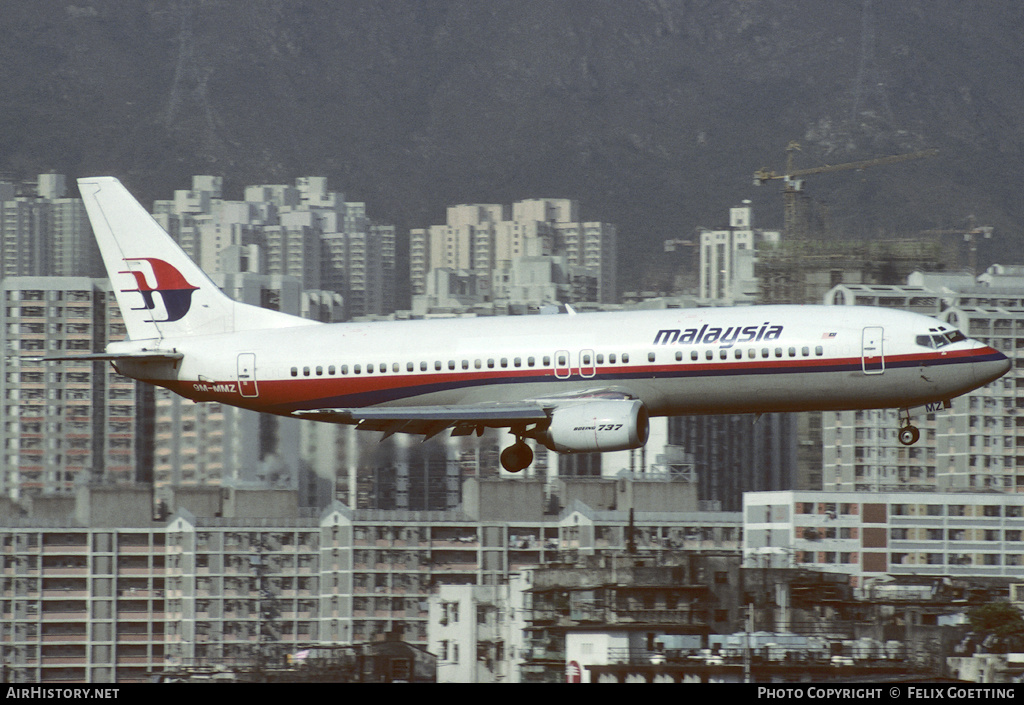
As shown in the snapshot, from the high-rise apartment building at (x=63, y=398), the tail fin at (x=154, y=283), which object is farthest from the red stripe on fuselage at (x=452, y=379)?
the high-rise apartment building at (x=63, y=398)

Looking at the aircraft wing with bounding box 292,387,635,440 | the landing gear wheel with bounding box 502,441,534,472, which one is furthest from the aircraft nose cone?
the landing gear wheel with bounding box 502,441,534,472

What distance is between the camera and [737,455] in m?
182

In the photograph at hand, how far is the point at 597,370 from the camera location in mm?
47656

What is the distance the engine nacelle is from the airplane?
1.7 inches

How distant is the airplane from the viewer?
4666cm

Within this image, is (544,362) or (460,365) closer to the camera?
(544,362)

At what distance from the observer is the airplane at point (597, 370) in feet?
153

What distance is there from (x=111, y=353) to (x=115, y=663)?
240 ft

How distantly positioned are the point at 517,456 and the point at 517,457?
0.07 m

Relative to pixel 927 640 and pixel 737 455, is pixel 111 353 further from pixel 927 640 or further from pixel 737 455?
pixel 737 455

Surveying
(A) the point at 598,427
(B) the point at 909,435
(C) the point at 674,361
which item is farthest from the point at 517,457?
(B) the point at 909,435

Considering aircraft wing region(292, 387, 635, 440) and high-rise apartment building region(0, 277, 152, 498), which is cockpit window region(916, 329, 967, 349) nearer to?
aircraft wing region(292, 387, 635, 440)

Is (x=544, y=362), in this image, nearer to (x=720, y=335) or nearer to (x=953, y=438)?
(x=720, y=335)
